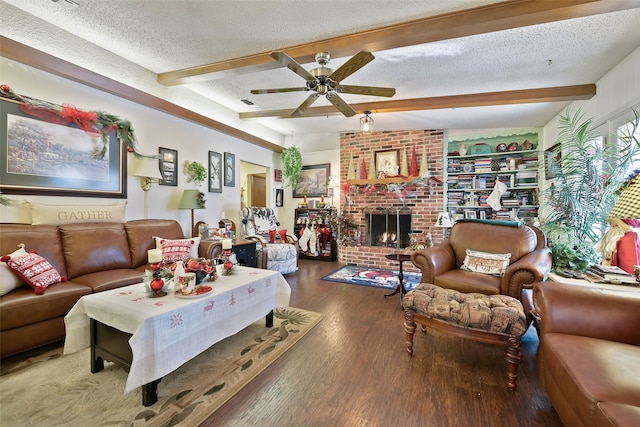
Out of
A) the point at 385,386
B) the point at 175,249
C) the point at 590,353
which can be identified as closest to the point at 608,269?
the point at 590,353

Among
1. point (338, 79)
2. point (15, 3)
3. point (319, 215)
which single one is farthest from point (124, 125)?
point (319, 215)

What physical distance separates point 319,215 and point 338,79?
3.62m

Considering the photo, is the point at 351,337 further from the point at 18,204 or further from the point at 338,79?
the point at 18,204

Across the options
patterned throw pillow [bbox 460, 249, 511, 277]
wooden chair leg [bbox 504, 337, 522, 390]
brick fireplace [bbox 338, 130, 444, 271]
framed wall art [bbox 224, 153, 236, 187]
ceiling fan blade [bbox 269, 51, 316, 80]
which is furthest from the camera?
brick fireplace [bbox 338, 130, 444, 271]

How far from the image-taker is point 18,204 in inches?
91.4

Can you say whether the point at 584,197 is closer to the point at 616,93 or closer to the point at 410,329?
the point at 616,93

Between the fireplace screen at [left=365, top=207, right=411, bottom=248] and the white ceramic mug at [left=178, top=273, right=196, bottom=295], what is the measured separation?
3854 millimetres

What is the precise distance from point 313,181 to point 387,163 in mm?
1795

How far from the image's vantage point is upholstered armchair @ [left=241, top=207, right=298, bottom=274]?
13.2 ft

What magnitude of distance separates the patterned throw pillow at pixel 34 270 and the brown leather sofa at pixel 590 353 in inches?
124

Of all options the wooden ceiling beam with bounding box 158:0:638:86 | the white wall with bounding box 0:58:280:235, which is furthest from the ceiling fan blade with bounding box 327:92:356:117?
the white wall with bounding box 0:58:280:235

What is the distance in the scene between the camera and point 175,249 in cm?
287

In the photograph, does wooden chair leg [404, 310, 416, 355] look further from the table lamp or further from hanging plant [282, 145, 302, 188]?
hanging plant [282, 145, 302, 188]

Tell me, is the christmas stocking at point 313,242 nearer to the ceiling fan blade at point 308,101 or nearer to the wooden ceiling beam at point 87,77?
the wooden ceiling beam at point 87,77
